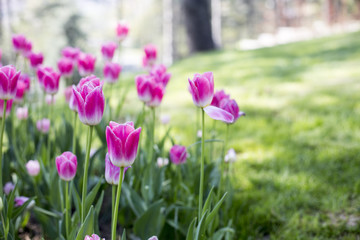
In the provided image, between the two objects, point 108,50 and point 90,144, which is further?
point 108,50

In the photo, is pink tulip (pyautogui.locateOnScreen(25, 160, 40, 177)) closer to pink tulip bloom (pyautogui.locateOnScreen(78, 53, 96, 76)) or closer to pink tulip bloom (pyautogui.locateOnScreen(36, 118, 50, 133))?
pink tulip bloom (pyautogui.locateOnScreen(36, 118, 50, 133))

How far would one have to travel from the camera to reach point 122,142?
74 cm

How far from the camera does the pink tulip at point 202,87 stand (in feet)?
2.88

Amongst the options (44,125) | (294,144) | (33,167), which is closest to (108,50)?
(44,125)

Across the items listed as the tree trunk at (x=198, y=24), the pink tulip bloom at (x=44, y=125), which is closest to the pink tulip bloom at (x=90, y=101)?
the pink tulip bloom at (x=44, y=125)

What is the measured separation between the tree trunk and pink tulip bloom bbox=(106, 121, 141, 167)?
6.99 meters

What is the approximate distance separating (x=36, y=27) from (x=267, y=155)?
11.8 m

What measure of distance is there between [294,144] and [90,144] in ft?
6.16

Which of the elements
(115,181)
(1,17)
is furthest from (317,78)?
(1,17)

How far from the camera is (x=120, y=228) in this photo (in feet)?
4.96

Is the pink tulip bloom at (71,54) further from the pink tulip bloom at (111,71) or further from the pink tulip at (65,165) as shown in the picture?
the pink tulip at (65,165)

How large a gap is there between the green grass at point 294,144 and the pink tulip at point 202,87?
764 mm

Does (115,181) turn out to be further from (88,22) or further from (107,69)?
(88,22)

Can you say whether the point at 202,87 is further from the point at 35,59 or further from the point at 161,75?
the point at 35,59
